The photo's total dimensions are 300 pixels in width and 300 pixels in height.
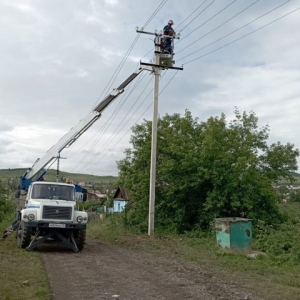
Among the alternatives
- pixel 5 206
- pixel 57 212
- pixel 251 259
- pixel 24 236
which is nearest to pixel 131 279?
pixel 251 259

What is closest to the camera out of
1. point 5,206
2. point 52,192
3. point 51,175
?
point 52,192

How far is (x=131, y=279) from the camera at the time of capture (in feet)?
31.6

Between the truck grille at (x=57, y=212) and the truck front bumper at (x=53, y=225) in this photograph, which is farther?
the truck grille at (x=57, y=212)

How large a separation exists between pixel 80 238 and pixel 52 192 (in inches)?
81.4

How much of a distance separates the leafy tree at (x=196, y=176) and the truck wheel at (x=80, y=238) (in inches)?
261

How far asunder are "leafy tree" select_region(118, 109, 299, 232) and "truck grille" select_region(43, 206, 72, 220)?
6.95 m

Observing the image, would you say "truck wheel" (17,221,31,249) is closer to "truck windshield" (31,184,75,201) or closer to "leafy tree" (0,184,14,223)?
"truck windshield" (31,184,75,201)

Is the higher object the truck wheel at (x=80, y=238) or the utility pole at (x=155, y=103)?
the utility pole at (x=155, y=103)

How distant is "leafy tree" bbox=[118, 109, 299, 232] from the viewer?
19.8 m

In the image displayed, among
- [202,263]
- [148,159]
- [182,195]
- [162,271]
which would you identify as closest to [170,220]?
[182,195]

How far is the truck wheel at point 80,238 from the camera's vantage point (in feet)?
49.3

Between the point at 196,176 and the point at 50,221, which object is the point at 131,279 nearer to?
the point at 50,221

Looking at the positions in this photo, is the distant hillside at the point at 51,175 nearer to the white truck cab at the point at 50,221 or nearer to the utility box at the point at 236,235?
the white truck cab at the point at 50,221

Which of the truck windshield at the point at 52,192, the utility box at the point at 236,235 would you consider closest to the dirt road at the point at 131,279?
the utility box at the point at 236,235
